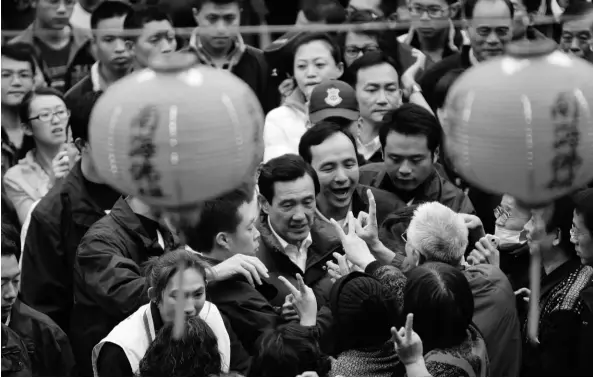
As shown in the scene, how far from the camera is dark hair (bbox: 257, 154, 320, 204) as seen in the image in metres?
7.21

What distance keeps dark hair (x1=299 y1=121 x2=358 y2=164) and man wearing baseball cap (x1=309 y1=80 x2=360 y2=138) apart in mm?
511

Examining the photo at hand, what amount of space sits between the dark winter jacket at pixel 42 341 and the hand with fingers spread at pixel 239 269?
0.96 metres

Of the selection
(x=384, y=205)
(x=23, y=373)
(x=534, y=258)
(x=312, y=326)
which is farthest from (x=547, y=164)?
(x=23, y=373)

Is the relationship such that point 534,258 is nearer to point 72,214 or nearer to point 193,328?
point 193,328

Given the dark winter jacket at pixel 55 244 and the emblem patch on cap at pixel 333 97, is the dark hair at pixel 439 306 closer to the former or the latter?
the dark winter jacket at pixel 55 244

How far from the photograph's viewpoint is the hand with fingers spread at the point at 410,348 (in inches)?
228

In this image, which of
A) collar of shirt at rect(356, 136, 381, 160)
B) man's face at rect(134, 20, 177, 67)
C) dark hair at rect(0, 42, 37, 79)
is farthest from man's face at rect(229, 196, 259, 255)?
dark hair at rect(0, 42, 37, 79)

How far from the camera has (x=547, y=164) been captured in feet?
19.5

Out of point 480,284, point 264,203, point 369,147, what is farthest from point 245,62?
point 480,284

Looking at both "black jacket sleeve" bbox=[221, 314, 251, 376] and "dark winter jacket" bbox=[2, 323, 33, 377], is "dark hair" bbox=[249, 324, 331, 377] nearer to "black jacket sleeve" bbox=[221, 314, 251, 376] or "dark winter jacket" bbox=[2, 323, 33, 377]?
"black jacket sleeve" bbox=[221, 314, 251, 376]

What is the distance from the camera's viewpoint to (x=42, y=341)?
718 cm

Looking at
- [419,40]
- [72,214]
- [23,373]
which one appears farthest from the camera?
[419,40]

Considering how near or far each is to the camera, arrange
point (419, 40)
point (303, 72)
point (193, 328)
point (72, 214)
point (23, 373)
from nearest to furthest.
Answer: point (193, 328)
point (23, 373)
point (72, 214)
point (303, 72)
point (419, 40)

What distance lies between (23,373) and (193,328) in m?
1.23
